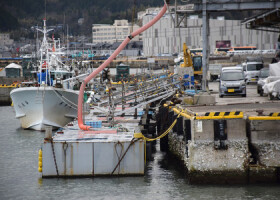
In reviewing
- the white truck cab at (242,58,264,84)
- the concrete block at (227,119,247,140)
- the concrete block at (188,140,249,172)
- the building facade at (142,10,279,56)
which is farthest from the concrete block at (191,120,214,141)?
the building facade at (142,10,279,56)

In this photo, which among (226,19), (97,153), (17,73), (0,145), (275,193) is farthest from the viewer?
(226,19)

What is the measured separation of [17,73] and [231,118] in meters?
77.2

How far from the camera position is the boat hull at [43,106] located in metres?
38.6

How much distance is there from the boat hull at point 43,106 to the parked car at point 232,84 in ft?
32.8

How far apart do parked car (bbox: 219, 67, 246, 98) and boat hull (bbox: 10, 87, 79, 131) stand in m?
9.99

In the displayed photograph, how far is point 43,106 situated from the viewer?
38844mm

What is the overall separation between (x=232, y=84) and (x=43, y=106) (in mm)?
12644

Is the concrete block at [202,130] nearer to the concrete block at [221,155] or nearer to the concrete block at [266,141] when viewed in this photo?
the concrete block at [221,155]

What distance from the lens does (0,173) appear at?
81.3ft

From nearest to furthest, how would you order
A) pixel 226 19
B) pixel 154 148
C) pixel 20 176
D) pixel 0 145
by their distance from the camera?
pixel 20 176, pixel 154 148, pixel 0 145, pixel 226 19

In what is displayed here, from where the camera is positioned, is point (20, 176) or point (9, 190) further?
point (20, 176)

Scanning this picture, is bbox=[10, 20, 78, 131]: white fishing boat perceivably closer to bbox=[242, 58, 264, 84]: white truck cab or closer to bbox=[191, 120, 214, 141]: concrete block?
bbox=[191, 120, 214, 141]: concrete block

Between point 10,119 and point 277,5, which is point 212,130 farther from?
point 10,119

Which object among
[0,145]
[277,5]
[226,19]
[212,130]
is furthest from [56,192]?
[226,19]
